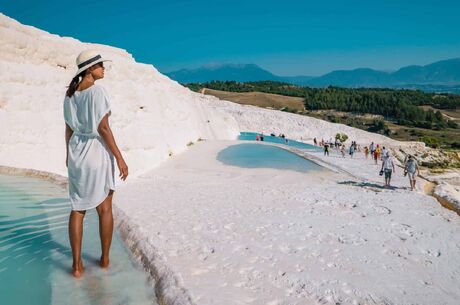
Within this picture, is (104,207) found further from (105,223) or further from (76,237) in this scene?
(76,237)

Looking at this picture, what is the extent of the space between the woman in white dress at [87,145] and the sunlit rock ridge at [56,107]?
8615mm

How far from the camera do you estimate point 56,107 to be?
→ 47.3 feet

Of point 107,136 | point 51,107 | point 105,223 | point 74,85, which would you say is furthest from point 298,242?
point 51,107

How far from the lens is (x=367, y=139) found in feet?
231

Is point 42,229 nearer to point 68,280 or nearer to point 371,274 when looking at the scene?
point 68,280

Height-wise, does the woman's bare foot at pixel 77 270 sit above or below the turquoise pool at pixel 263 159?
above

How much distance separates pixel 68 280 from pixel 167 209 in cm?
529

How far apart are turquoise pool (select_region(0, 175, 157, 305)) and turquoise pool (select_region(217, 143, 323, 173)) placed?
14.1 meters

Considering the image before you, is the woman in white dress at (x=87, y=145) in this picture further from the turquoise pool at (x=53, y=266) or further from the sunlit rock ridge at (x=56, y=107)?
the sunlit rock ridge at (x=56, y=107)

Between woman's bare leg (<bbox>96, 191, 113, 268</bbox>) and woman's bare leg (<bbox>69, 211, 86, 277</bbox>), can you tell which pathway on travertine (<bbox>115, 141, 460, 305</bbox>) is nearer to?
woman's bare leg (<bbox>96, 191, 113, 268</bbox>)

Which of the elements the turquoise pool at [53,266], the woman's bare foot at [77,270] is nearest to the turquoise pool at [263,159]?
the turquoise pool at [53,266]

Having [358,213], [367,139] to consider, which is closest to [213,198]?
[358,213]

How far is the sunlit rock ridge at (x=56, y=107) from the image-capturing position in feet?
41.4

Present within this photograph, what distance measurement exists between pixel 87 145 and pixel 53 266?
133cm
